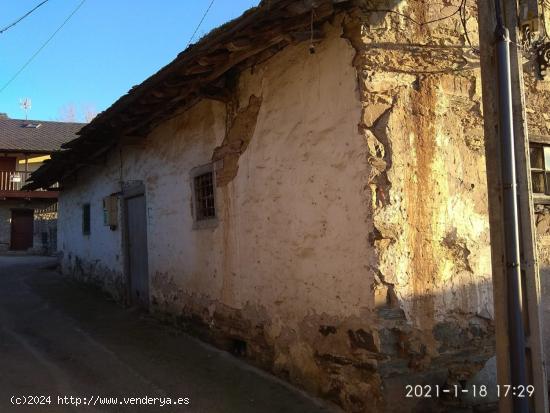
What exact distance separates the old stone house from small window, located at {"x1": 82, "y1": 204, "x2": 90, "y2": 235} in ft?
23.3

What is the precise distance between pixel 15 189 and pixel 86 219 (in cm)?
1489

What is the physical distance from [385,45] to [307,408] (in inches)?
128

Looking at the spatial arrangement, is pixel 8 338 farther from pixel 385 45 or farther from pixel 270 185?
pixel 385 45

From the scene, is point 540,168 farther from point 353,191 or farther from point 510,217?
point 510,217

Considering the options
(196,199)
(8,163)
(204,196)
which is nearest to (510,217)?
(204,196)

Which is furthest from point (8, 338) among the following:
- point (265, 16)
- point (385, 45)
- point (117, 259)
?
point (385, 45)

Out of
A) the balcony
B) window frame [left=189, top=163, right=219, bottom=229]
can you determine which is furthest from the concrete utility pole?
the balcony

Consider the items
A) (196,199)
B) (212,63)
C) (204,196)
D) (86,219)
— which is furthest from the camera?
(86,219)

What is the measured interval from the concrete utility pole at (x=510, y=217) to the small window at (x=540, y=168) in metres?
2.31

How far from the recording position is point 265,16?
4.35 meters

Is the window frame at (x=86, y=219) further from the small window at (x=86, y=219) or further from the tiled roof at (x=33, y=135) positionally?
the tiled roof at (x=33, y=135)

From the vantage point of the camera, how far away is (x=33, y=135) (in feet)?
94.7

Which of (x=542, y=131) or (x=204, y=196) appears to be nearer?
(x=542, y=131)

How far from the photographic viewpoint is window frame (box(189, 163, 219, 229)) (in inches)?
259
